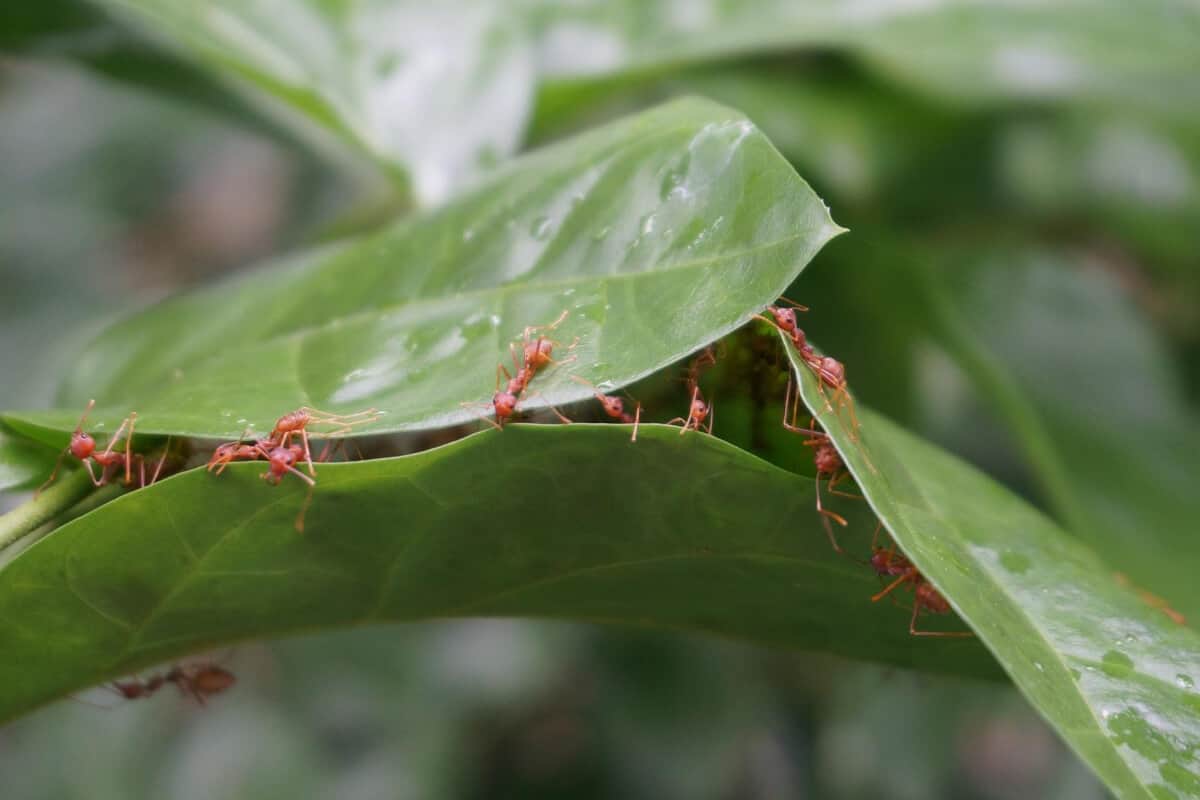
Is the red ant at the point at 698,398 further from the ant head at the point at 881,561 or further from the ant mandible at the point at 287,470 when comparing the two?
the ant mandible at the point at 287,470

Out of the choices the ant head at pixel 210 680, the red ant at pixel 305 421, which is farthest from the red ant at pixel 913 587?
the ant head at pixel 210 680

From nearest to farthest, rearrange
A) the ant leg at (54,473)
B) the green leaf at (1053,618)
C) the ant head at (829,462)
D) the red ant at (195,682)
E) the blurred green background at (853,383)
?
the green leaf at (1053,618)
the ant head at (829,462)
the ant leg at (54,473)
the red ant at (195,682)
the blurred green background at (853,383)

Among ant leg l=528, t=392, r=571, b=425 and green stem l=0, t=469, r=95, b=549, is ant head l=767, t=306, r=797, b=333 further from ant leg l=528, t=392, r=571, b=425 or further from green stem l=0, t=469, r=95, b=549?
green stem l=0, t=469, r=95, b=549

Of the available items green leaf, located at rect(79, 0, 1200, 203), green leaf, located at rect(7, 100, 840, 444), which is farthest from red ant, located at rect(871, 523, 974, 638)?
green leaf, located at rect(79, 0, 1200, 203)

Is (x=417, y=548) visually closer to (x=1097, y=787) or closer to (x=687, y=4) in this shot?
(x=687, y=4)

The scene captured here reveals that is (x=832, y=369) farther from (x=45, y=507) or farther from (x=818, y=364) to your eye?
(x=45, y=507)

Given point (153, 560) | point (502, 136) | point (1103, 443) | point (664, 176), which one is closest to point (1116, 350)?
point (1103, 443)
